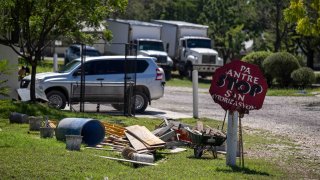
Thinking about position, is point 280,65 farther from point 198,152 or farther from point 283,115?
point 198,152

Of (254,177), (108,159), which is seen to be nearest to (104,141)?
(108,159)

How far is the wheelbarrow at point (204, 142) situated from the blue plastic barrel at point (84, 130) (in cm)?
196

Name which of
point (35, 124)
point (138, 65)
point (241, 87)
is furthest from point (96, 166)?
point (138, 65)

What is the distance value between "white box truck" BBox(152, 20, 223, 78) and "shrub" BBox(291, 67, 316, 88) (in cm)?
1005

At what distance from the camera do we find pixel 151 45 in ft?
149

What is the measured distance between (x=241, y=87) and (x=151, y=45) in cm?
3450

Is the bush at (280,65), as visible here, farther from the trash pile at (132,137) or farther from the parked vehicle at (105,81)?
the trash pile at (132,137)

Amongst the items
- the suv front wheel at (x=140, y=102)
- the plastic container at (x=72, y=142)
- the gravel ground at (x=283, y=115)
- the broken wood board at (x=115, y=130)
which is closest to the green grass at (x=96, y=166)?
the plastic container at (x=72, y=142)

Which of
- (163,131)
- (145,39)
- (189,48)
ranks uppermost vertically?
(145,39)

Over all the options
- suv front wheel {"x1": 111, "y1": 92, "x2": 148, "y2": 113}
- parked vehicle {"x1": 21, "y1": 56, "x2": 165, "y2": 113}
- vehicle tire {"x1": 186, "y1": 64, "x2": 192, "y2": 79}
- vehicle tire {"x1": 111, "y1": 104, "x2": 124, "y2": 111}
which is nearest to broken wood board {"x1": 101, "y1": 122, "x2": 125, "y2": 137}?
parked vehicle {"x1": 21, "y1": 56, "x2": 165, "y2": 113}

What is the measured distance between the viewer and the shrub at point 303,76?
36094 millimetres

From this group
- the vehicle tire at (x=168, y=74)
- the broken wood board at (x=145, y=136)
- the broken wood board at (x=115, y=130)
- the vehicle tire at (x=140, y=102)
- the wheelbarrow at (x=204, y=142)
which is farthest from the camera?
the vehicle tire at (x=168, y=74)

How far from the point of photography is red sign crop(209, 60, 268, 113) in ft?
36.0

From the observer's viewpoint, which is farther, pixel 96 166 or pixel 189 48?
pixel 189 48
